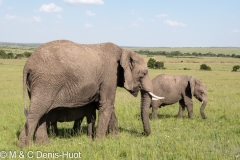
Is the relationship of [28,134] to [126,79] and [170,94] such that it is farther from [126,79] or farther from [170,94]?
[170,94]

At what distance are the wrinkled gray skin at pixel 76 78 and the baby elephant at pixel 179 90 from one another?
4.66m

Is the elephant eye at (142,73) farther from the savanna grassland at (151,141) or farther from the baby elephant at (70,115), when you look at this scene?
the savanna grassland at (151,141)

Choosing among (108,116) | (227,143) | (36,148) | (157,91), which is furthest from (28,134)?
(157,91)

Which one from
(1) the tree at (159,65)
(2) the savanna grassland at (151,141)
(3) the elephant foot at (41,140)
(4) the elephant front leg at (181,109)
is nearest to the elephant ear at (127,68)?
(2) the savanna grassland at (151,141)

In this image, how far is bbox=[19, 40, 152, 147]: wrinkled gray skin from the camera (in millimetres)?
7152

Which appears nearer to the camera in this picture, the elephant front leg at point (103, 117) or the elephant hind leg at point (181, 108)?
the elephant front leg at point (103, 117)

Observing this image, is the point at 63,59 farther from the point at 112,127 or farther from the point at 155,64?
the point at 155,64

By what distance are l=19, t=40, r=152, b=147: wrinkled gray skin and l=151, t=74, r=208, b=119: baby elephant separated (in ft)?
15.3

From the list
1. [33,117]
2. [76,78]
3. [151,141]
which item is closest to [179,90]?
[151,141]

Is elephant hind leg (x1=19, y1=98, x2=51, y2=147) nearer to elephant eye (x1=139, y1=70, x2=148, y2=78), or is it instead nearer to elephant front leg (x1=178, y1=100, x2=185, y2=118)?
elephant eye (x1=139, y1=70, x2=148, y2=78)

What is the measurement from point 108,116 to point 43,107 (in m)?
1.78

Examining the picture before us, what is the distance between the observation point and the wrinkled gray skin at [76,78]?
7152 mm

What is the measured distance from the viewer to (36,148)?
22.8 ft

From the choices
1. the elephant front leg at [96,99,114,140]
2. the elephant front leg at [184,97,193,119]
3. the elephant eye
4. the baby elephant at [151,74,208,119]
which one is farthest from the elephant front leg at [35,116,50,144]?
the elephant front leg at [184,97,193,119]
